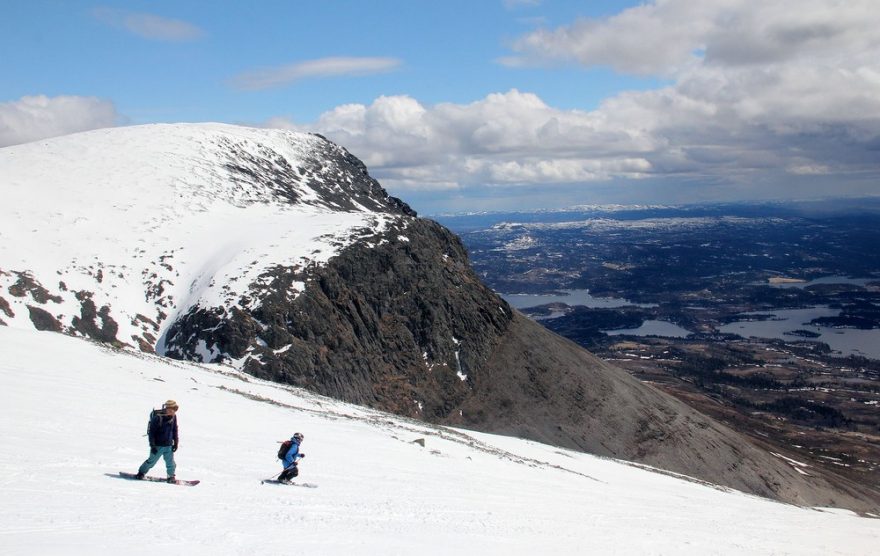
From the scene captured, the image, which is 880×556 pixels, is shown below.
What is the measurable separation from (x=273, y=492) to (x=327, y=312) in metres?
46.7

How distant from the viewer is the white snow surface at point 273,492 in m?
11.0

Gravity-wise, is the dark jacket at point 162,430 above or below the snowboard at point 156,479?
above

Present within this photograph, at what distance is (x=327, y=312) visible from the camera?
6062 centimetres

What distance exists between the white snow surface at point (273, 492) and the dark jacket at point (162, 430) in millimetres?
916

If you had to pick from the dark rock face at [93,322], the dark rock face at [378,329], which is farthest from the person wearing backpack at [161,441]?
the dark rock face at [93,322]

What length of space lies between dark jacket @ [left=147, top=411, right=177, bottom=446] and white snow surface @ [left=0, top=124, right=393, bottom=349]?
41.6m

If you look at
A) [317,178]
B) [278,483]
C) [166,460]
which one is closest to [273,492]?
[278,483]

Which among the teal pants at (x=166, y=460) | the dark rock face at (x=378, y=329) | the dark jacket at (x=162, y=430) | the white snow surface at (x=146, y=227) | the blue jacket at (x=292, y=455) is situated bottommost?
the dark rock face at (x=378, y=329)

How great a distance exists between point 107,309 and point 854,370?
185859 mm

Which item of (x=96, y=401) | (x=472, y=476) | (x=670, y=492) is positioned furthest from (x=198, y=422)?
(x=670, y=492)

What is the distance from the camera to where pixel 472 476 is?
22.3 metres

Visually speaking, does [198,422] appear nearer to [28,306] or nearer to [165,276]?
[28,306]

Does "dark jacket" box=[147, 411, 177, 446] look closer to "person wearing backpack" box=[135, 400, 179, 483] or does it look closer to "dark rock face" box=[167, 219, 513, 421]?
"person wearing backpack" box=[135, 400, 179, 483]

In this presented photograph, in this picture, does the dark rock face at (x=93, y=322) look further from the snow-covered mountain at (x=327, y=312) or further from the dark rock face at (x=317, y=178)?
the dark rock face at (x=317, y=178)
